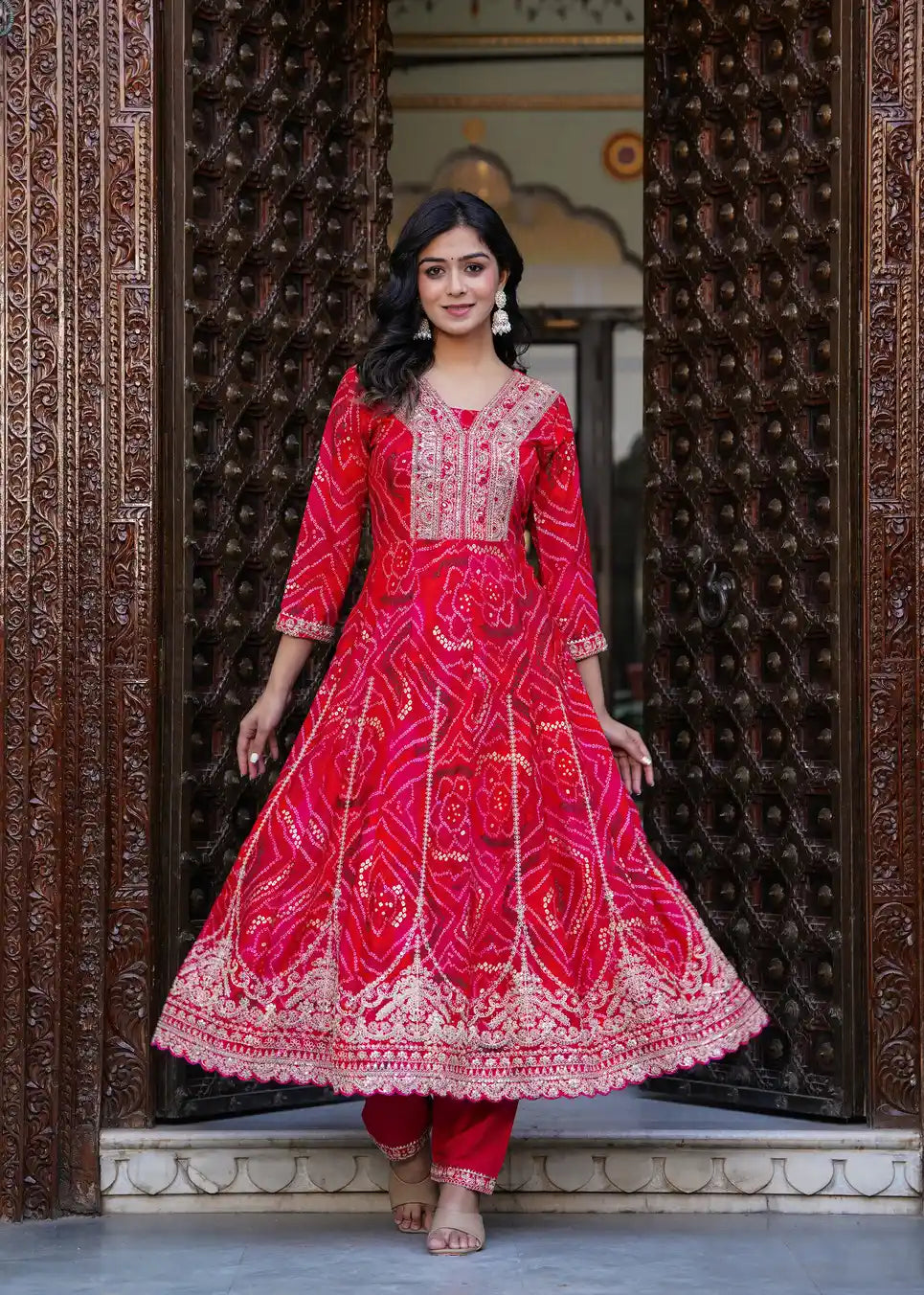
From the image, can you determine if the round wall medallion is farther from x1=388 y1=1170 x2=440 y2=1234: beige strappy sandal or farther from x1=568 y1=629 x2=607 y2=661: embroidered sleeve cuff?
x1=388 y1=1170 x2=440 y2=1234: beige strappy sandal

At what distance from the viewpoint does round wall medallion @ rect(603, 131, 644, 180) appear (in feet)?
25.6

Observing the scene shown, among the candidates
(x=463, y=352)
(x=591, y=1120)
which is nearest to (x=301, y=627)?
(x=463, y=352)

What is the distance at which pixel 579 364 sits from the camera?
8.02 metres

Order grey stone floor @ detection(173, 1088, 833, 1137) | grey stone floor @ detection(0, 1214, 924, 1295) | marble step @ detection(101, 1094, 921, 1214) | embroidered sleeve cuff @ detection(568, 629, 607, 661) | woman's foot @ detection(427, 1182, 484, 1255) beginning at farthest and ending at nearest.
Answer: grey stone floor @ detection(173, 1088, 833, 1137), marble step @ detection(101, 1094, 921, 1214), embroidered sleeve cuff @ detection(568, 629, 607, 661), woman's foot @ detection(427, 1182, 484, 1255), grey stone floor @ detection(0, 1214, 924, 1295)

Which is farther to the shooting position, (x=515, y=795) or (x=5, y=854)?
(x=5, y=854)

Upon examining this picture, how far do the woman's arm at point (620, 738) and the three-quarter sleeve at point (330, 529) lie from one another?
1.77ft

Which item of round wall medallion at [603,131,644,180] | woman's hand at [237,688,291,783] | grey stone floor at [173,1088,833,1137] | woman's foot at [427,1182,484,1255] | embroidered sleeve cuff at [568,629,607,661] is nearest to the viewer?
woman's foot at [427,1182,484,1255]

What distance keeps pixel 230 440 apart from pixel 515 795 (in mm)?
1211

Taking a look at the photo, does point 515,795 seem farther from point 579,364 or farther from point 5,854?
point 579,364

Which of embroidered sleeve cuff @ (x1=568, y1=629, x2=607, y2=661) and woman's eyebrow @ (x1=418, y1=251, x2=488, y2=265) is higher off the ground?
woman's eyebrow @ (x1=418, y1=251, x2=488, y2=265)

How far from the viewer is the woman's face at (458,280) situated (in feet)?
11.6

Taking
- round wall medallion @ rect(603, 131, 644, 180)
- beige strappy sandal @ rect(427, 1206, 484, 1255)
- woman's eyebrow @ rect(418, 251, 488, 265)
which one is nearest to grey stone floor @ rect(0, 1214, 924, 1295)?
beige strappy sandal @ rect(427, 1206, 484, 1255)

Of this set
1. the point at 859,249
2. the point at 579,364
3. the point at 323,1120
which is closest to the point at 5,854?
the point at 323,1120

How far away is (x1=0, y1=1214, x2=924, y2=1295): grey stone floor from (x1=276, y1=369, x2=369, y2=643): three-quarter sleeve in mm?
1214
